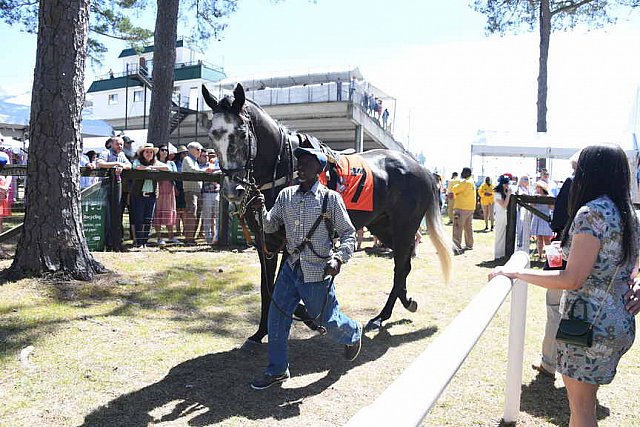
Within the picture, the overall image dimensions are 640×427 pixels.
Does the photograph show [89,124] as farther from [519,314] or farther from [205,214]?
[519,314]

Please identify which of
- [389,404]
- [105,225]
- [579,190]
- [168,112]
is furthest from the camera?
[168,112]

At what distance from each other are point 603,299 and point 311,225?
1.98m

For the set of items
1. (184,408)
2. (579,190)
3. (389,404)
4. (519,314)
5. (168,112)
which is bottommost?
(184,408)

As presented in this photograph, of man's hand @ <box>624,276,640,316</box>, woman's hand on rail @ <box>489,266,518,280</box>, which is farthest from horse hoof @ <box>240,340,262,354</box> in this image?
man's hand @ <box>624,276,640,316</box>

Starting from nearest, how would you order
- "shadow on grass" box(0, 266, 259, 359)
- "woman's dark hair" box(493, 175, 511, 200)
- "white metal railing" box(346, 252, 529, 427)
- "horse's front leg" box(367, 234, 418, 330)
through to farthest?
"white metal railing" box(346, 252, 529, 427) < "shadow on grass" box(0, 266, 259, 359) < "horse's front leg" box(367, 234, 418, 330) < "woman's dark hair" box(493, 175, 511, 200)

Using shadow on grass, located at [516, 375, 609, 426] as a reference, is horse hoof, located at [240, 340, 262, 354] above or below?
above

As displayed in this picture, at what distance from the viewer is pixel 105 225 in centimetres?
855

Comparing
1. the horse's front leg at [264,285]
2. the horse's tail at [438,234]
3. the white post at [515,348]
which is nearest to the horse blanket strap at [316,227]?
the horse's front leg at [264,285]

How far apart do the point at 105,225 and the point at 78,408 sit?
5.62 metres

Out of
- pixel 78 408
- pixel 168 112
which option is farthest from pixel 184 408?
pixel 168 112

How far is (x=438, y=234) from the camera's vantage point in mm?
6316

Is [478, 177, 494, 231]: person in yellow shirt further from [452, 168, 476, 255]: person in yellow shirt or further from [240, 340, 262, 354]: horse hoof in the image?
[240, 340, 262, 354]: horse hoof

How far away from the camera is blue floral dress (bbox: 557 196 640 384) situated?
7.79ft

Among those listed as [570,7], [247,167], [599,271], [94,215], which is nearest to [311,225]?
[247,167]
